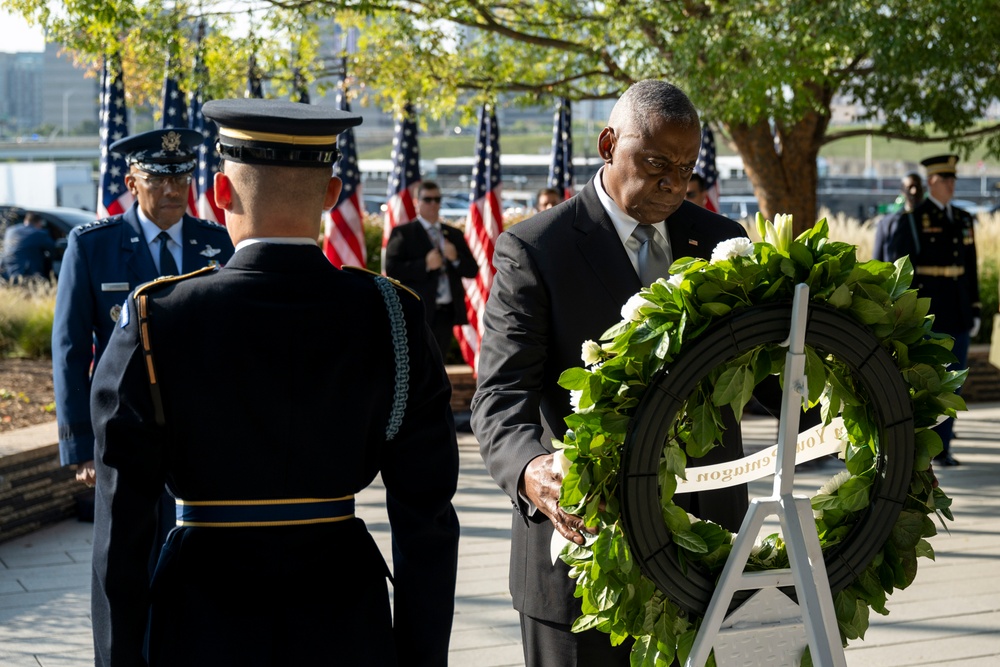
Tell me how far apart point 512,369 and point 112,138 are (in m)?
8.54

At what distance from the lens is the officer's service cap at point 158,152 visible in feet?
16.2

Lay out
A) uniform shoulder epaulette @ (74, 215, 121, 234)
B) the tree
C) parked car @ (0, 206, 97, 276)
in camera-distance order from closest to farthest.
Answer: uniform shoulder epaulette @ (74, 215, 121, 234) < the tree < parked car @ (0, 206, 97, 276)

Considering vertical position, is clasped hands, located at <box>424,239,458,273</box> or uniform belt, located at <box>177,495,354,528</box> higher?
clasped hands, located at <box>424,239,458,273</box>

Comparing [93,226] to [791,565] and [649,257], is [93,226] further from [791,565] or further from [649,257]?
[791,565]

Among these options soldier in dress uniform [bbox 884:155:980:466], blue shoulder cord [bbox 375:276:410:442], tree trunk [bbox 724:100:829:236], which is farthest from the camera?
tree trunk [bbox 724:100:829:236]

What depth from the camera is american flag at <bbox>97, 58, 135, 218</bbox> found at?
32.3 ft

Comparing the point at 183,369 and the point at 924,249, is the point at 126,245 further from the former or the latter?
the point at 924,249

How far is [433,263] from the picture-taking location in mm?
10234

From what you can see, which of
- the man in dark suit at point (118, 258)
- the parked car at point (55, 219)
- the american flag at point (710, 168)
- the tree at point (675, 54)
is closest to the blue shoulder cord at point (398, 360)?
the man in dark suit at point (118, 258)

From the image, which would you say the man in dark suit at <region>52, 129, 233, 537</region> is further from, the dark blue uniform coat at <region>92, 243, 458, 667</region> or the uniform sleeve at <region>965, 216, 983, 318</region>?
the uniform sleeve at <region>965, 216, 983, 318</region>

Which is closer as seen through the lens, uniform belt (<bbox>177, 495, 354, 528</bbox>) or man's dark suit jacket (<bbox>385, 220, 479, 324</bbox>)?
uniform belt (<bbox>177, 495, 354, 528</bbox>)

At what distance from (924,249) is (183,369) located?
25.6ft

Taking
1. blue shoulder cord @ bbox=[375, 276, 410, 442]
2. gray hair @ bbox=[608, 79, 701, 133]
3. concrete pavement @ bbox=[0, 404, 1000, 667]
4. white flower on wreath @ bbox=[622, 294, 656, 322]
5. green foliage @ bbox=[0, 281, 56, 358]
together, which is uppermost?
gray hair @ bbox=[608, 79, 701, 133]

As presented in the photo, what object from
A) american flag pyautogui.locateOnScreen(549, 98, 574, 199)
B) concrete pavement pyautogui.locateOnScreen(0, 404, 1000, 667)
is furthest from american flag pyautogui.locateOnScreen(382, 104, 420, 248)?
concrete pavement pyautogui.locateOnScreen(0, 404, 1000, 667)
